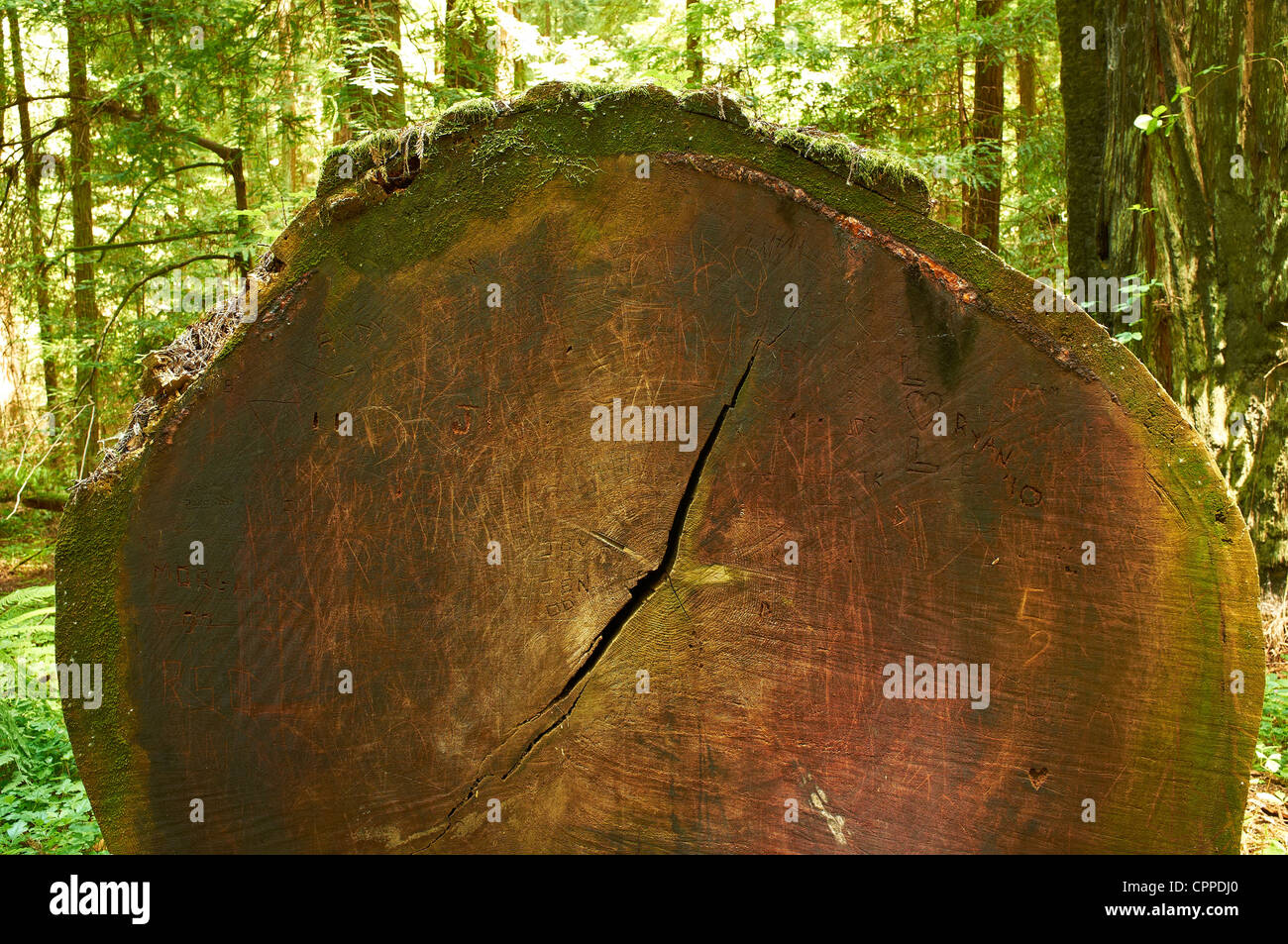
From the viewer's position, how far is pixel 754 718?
6.34 ft

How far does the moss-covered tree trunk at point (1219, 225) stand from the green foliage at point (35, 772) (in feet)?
17.4

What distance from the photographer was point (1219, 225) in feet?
12.7

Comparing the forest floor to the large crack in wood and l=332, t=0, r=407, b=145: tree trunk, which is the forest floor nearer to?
the large crack in wood

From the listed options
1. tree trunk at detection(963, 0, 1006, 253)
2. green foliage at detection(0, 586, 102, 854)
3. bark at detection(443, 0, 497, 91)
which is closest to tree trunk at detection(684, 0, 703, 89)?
bark at detection(443, 0, 497, 91)

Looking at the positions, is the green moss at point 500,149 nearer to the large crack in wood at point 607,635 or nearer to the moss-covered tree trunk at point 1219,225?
the large crack in wood at point 607,635

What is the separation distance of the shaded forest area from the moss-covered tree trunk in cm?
1

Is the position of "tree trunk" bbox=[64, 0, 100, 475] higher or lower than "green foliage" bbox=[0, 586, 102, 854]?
higher

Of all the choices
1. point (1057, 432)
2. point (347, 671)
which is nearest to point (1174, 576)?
point (1057, 432)

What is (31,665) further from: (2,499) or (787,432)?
(2,499)

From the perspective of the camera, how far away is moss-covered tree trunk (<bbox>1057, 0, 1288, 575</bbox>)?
3.80 meters

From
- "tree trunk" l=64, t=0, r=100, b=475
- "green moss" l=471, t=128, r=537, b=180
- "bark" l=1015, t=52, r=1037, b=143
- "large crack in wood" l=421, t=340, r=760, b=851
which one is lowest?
"large crack in wood" l=421, t=340, r=760, b=851

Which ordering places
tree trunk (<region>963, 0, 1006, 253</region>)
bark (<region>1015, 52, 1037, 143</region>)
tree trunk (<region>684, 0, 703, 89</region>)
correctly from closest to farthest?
tree trunk (<region>684, 0, 703, 89</region>), tree trunk (<region>963, 0, 1006, 253</region>), bark (<region>1015, 52, 1037, 143</region>)

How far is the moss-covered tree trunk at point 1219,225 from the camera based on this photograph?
380cm

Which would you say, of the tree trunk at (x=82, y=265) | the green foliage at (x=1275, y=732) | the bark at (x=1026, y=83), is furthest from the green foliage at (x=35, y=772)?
the bark at (x=1026, y=83)
